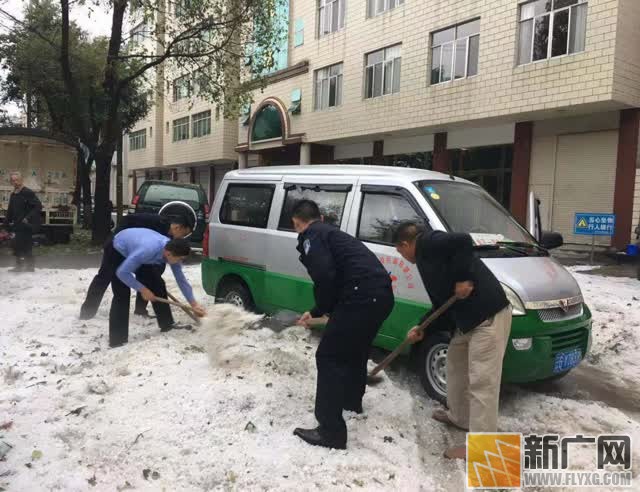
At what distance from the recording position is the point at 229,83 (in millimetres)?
15008

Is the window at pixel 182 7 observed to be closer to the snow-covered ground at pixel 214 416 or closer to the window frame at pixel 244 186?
the window frame at pixel 244 186

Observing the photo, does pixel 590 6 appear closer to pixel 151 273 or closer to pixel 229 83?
pixel 229 83

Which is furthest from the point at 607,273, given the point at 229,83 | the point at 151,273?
the point at 229,83

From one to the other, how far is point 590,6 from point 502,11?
8.27 feet

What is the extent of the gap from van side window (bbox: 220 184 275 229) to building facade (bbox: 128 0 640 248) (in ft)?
35.0

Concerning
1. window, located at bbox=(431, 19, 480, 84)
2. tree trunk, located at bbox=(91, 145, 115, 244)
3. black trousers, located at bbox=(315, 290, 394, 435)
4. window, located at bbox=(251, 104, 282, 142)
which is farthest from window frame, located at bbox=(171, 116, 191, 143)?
black trousers, located at bbox=(315, 290, 394, 435)

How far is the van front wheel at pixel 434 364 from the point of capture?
13.4 feet

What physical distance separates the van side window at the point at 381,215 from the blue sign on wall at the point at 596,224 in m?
10.0

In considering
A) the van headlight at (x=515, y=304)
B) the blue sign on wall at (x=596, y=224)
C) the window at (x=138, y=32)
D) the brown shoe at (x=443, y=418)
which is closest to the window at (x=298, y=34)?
the window at (x=138, y=32)

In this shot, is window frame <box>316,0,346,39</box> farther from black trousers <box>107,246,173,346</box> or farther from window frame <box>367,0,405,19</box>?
black trousers <box>107,246,173,346</box>

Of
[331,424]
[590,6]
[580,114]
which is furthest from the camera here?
[580,114]

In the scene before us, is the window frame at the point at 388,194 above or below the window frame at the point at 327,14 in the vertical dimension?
below

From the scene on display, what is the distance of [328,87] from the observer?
2125 cm

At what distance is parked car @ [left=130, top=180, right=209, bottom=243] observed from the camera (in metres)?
12.7
